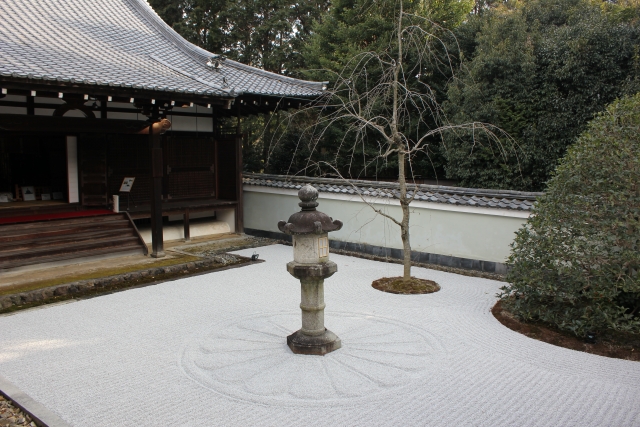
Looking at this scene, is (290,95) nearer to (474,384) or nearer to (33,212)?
(33,212)

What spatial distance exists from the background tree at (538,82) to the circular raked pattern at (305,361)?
818 centimetres

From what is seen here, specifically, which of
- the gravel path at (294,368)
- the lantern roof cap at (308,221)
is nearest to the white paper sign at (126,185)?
the gravel path at (294,368)

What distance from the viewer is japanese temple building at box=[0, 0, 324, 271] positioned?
9.27 meters

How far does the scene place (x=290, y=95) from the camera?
1272cm

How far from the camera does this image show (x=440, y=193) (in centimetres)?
1048

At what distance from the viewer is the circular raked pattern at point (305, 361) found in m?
4.80

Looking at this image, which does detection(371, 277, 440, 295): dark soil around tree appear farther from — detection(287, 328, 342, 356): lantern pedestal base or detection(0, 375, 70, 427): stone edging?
detection(0, 375, 70, 427): stone edging

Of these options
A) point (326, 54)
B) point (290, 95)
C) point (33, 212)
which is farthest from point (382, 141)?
point (33, 212)

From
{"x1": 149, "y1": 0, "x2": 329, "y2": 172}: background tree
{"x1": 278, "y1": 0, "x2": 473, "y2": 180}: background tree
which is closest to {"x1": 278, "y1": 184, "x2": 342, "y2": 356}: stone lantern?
{"x1": 278, "y1": 0, "x2": 473, "y2": 180}: background tree

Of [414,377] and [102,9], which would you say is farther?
[102,9]

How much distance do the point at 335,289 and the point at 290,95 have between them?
19.8 ft

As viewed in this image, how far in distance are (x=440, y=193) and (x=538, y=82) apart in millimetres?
6145

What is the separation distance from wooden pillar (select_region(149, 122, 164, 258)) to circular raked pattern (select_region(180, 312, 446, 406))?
4385 millimetres

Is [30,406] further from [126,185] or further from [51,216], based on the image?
[126,185]
